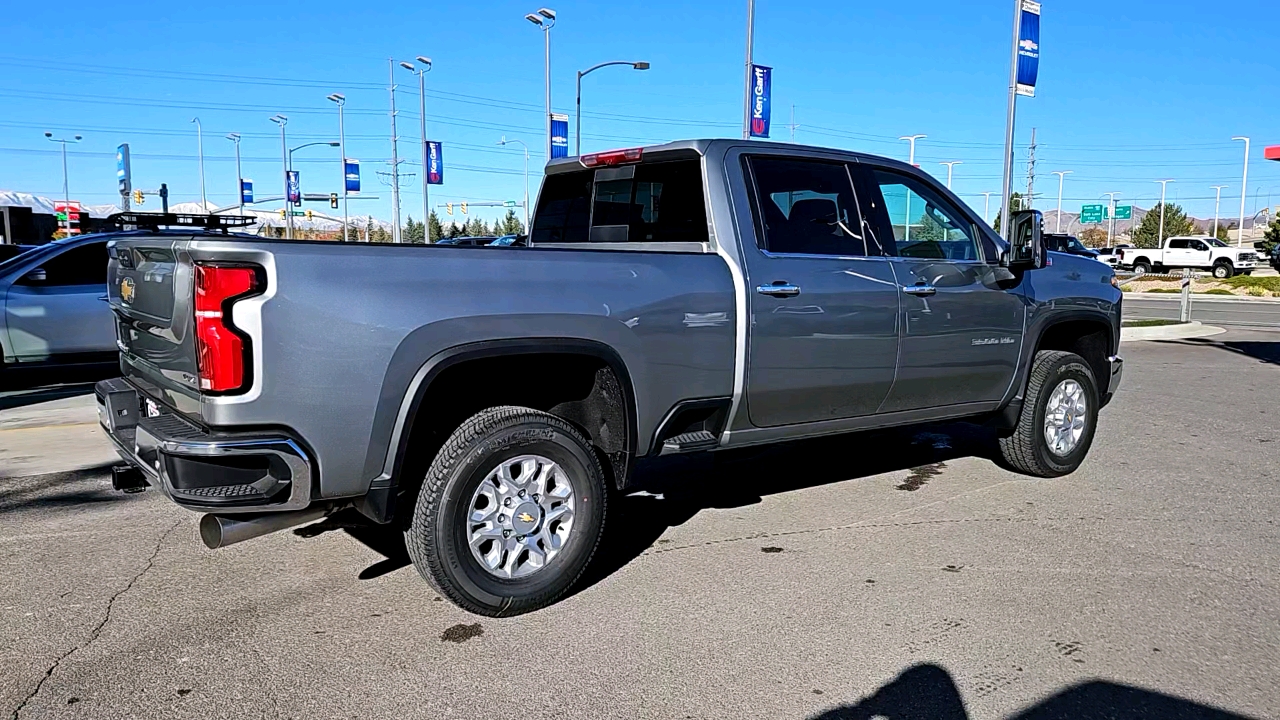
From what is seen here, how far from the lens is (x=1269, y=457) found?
22.8ft

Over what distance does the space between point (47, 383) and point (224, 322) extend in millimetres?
8960

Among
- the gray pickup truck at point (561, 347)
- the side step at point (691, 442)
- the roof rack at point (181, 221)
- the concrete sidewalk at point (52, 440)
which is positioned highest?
the roof rack at point (181, 221)

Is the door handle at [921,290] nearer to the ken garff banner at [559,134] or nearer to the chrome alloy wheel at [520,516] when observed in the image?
the chrome alloy wheel at [520,516]

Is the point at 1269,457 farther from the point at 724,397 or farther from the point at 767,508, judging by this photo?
the point at 724,397

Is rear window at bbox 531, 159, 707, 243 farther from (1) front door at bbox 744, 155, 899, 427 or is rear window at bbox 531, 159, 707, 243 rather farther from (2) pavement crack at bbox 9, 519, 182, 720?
(2) pavement crack at bbox 9, 519, 182, 720

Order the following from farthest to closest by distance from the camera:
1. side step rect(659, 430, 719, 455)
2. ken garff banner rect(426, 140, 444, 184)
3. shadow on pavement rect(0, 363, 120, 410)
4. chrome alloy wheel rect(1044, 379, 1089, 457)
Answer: ken garff banner rect(426, 140, 444, 184) → shadow on pavement rect(0, 363, 120, 410) → chrome alloy wheel rect(1044, 379, 1089, 457) → side step rect(659, 430, 719, 455)

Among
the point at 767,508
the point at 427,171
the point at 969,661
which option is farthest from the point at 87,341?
the point at 427,171

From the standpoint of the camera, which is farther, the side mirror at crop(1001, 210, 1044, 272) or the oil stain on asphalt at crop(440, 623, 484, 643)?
the side mirror at crop(1001, 210, 1044, 272)

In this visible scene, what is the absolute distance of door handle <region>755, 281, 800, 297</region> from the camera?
4586mm

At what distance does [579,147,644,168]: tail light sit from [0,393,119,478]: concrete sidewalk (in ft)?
12.7

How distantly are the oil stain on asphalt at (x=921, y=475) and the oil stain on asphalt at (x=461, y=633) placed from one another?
321cm

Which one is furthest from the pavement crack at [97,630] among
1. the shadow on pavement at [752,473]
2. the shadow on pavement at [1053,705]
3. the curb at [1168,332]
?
the curb at [1168,332]

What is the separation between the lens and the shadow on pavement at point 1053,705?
317 centimetres

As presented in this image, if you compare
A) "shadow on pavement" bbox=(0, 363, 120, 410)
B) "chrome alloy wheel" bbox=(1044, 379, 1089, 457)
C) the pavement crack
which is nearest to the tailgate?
the pavement crack
